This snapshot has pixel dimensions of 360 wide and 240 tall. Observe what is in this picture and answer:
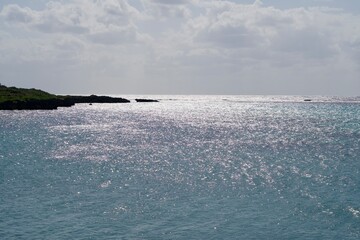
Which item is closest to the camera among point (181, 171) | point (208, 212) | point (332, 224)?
point (332, 224)

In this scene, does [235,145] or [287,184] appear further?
[235,145]

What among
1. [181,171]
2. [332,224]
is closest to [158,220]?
[332,224]

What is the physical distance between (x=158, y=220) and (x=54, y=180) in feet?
67.5

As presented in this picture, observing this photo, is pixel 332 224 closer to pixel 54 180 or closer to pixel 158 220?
pixel 158 220

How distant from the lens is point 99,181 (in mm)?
52188

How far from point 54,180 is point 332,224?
3182cm

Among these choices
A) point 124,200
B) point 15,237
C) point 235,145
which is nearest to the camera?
point 15,237

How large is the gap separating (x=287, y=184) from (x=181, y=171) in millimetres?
14928

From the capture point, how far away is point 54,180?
5234cm

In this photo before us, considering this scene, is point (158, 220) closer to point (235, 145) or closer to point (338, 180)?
point (338, 180)

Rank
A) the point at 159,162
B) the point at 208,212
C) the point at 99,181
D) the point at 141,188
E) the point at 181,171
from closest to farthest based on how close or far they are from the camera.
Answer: the point at 208,212
the point at 141,188
the point at 99,181
the point at 181,171
the point at 159,162

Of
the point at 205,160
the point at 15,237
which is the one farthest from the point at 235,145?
the point at 15,237

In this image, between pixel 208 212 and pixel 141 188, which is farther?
pixel 141 188

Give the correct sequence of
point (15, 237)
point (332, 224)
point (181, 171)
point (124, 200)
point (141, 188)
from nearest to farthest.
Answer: point (15, 237), point (332, 224), point (124, 200), point (141, 188), point (181, 171)
